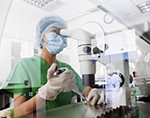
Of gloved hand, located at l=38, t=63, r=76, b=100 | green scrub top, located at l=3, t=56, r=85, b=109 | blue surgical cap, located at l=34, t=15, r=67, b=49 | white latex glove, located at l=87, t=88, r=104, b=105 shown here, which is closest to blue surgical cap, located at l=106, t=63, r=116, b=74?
white latex glove, located at l=87, t=88, r=104, b=105

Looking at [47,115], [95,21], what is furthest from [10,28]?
[95,21]

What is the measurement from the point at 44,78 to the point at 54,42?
329 mm

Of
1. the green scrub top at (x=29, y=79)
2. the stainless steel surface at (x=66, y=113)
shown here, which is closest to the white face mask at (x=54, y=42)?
the green scrub top at (x=29, y=79)

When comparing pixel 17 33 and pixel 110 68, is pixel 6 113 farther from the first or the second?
pixel 110 68

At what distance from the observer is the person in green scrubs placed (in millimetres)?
1123

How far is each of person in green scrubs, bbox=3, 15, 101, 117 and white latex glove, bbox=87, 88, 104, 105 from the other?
13 centimetres

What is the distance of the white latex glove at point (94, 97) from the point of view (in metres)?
1.55

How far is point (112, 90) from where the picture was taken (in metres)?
1.81

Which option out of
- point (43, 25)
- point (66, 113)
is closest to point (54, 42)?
point (43, 25)

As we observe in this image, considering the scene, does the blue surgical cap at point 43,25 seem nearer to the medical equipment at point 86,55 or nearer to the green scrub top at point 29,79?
the green scrub top at point 29,79

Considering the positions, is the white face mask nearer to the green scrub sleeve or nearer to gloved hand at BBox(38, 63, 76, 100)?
gloved hand at BBox(38, 63, 76, 100)

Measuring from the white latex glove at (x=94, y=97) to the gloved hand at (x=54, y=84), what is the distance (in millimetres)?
287

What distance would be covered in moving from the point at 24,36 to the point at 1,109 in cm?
62

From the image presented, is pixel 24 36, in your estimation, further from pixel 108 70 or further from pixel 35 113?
pixel 108 70
